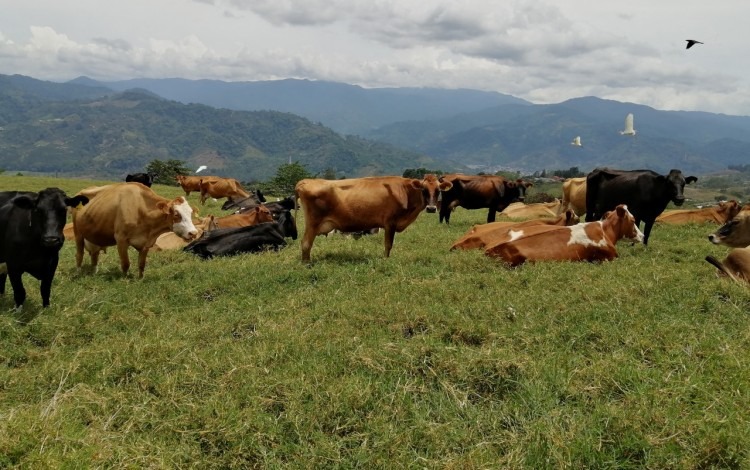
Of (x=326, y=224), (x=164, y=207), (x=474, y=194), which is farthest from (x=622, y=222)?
(x=164, y=207)

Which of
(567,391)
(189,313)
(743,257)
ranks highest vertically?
(743,257)

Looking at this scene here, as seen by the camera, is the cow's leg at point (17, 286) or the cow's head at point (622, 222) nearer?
the cow's leg at point (17, 286)

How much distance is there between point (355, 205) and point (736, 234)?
822 centimetres

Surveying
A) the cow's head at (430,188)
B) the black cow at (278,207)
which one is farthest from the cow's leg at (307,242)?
the black cow at (278,207)

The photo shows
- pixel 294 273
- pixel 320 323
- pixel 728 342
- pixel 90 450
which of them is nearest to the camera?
pixel 90 450

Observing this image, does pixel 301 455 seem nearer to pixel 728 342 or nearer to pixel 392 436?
pixel 392 436

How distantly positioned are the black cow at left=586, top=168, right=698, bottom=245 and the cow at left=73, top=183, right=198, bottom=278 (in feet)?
37.3

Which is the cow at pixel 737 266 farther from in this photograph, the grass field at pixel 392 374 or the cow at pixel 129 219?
the cow at pixel 129 219

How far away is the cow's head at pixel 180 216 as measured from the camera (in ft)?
35.1

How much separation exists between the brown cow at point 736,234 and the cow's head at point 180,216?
11211mm

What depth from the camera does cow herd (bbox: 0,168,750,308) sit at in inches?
303

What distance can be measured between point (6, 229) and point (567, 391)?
7982mm

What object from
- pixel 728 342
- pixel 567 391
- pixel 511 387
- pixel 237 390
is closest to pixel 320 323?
pixel 237 390

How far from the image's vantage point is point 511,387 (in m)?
4.95
